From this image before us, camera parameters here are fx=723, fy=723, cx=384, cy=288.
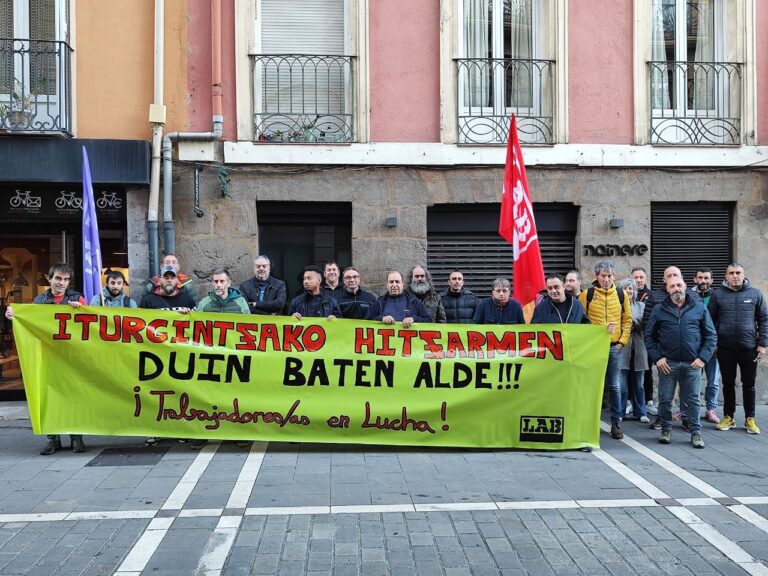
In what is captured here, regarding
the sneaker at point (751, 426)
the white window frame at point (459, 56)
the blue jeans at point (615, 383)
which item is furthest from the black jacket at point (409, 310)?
the sneaker at point (751, 426)

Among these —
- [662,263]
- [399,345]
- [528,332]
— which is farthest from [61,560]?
[662,263]

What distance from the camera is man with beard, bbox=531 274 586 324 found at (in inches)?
291

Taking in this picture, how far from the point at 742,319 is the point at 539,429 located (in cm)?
285

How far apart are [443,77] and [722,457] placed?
5.97 metres

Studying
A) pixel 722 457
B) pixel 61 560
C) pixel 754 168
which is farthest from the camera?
pixel 754 168

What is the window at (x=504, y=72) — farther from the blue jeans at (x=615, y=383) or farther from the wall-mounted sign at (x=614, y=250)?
the blue jeans at (x=615, y=383)

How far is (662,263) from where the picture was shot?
10.5 metres

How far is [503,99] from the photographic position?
10.4 m

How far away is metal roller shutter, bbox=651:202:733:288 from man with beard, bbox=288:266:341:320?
5.13 metres

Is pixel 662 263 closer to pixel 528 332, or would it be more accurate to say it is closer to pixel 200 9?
pixel 528 332

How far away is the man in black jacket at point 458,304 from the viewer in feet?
26.6

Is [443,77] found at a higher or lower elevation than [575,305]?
higher

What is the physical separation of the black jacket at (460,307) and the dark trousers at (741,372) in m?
2.83

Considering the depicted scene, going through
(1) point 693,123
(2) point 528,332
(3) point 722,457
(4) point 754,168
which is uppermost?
(1) point 693,123
